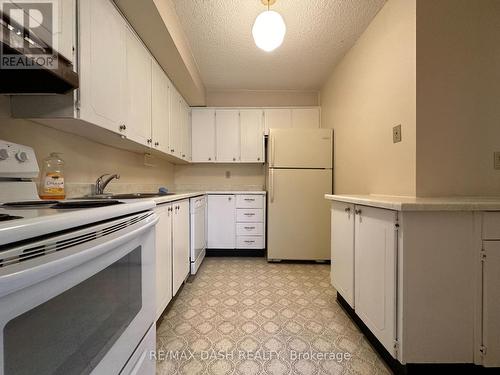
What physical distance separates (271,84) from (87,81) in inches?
103

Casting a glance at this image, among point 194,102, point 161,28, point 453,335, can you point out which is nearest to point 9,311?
point 453,335

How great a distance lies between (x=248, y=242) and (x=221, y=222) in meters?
0.46

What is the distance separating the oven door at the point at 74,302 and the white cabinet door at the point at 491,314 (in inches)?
60.6

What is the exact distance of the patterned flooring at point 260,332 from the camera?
1221 mm

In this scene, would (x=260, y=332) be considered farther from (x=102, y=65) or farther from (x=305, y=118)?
(x=305, y=118)

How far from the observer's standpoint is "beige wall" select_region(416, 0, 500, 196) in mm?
1441

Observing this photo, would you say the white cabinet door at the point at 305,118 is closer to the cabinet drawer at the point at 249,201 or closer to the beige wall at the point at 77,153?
the cabinet drawer at the point at 249,201

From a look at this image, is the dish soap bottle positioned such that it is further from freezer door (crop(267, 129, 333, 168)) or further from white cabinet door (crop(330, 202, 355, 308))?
freezer door (crop(267, 129, 333, 168))

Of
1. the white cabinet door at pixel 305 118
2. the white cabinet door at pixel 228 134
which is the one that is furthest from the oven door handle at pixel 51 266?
the white cabinet door at pixel 305 118

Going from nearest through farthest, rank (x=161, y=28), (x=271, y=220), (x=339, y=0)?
(x=161, y=28) < (x=339, y=0) < (x=271, y=220)

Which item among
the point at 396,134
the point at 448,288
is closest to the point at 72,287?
the point at 448,288

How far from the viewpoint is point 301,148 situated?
110 inches

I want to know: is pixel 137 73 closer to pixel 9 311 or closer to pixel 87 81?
pixel 87 81

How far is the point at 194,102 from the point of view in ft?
10.6
